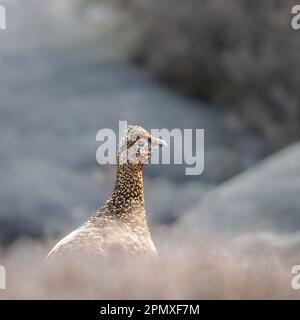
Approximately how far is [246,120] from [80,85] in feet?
8.21

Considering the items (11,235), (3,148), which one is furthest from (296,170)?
(3,148)

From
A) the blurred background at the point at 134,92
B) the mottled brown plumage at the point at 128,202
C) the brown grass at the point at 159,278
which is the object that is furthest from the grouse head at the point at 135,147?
the blurred background at the point at 134,92

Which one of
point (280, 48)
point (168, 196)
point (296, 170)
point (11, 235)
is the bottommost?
A: point (296, 170)

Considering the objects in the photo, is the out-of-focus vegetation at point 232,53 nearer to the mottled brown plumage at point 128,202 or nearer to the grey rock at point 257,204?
the grey rock at point 257,204

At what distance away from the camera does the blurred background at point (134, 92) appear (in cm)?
995

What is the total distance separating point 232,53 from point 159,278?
10273 mm

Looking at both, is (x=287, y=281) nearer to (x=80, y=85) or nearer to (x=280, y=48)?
(x=280, y=48)

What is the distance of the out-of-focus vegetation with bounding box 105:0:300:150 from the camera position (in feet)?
38.3

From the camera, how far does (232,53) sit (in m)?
12.1

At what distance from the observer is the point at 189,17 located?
12828mm

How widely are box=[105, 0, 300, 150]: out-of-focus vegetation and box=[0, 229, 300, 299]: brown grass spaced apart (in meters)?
9.15

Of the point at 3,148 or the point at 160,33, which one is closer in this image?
the point at 3,148

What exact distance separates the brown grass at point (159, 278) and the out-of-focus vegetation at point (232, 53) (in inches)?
360

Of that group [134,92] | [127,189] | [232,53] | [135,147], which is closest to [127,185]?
[127,189]
